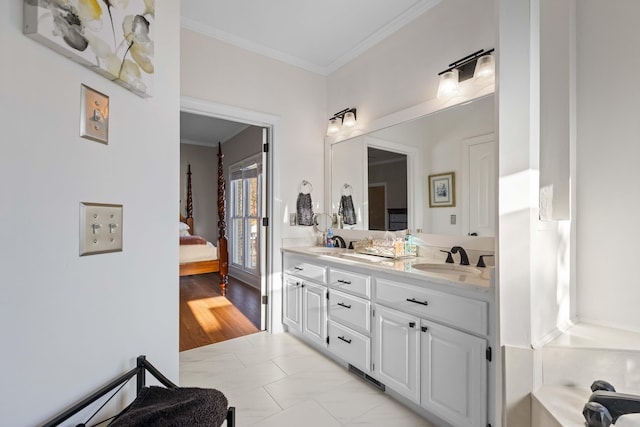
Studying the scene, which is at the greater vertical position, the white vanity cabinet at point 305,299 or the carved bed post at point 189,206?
the carved bed post at point 189,206

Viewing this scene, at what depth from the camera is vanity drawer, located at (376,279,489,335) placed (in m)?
1.41

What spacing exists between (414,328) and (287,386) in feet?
3.25

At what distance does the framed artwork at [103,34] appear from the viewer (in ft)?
2.15

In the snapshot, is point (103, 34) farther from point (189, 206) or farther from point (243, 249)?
point (189, 206)

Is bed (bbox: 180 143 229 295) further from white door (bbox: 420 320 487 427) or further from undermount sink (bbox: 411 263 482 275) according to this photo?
white door (bbox: 420 320 487 427)

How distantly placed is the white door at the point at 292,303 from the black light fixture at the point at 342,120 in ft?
5.22

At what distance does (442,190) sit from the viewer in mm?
2219

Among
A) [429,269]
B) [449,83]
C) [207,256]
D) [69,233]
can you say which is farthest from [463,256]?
[207,256]

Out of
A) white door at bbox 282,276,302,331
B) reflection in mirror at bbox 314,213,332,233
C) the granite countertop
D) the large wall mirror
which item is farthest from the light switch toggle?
reflection in mirror at bbox 314,213,332,233

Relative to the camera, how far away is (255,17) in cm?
246

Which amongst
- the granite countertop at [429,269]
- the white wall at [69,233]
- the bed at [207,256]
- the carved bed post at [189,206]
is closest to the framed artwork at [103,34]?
the white wall at [69,233]

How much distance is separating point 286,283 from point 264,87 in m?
1.96

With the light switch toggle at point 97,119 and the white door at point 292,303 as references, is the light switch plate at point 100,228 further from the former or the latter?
the white door at point 292,303

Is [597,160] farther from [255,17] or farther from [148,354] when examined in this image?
[255,17]
